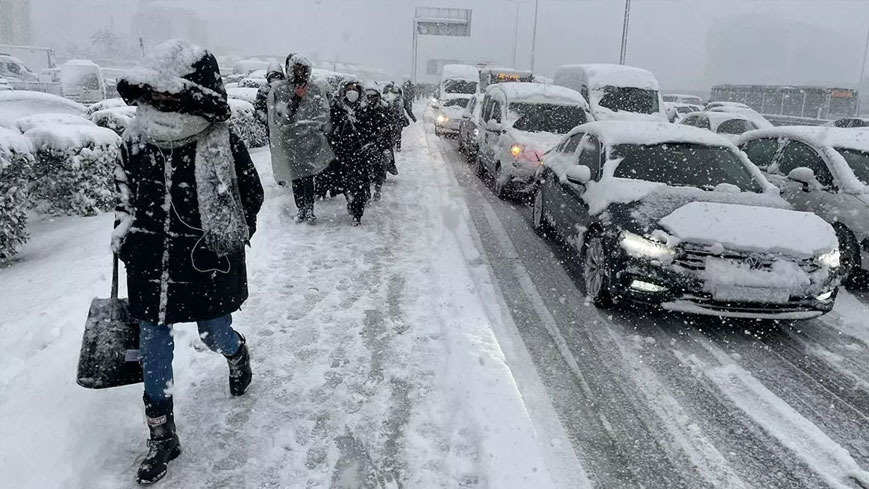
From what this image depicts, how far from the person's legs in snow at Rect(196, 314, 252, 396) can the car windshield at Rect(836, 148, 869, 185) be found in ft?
21.6

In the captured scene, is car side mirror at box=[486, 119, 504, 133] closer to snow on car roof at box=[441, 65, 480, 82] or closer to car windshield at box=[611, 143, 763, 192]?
car windshield at box=[611, 143, 763, 192]

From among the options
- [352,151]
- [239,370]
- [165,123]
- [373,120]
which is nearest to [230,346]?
[239,370]

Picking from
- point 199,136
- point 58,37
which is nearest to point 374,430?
point 199,136

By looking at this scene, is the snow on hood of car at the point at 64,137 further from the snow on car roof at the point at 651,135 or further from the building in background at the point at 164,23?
the building in background at the point at 164,23

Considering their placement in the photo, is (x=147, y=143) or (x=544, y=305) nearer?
(x=147, y=143)

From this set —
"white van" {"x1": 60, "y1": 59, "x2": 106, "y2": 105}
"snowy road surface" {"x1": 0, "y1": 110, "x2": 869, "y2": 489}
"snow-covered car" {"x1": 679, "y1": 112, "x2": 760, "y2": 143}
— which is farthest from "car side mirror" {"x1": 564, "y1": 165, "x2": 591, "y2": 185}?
"white van" {"x1": 60, "y1": 59, "x2": 106, "y2": 105}

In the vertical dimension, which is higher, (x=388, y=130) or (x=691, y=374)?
(x=388, y=130)

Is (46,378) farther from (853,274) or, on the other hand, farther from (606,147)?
(853,274)

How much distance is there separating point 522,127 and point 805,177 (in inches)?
197

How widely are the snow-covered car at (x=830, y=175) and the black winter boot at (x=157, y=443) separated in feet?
21.7

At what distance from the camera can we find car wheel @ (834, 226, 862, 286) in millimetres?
6191

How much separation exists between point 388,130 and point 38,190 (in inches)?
183

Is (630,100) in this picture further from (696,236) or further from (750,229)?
(696,236)

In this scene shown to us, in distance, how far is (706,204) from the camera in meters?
5.10
